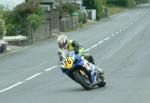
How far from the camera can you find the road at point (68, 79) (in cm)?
1595

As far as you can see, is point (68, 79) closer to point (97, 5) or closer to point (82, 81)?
point (82, 81)

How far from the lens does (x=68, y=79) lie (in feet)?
68.5

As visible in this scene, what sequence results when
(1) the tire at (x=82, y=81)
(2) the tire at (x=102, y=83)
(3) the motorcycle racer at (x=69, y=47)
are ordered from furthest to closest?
(2) the tire at (x=102, y=83)
(1) the tire at (x=82, y=81)
(3) the motorcycle racer at (x=69, y=47)

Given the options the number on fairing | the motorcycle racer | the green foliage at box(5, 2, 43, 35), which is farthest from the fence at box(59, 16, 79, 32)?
the number on fairing

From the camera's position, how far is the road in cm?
1595

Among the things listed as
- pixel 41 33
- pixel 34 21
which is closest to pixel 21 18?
pixel 34 21

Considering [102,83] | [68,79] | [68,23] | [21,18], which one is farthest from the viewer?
[68,23]

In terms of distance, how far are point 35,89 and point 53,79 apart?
2.71 metres

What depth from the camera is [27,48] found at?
3828 centimetres

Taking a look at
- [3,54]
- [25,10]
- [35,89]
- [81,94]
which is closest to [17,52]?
[3,54]

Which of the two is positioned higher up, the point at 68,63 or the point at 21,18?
the point at 68,63

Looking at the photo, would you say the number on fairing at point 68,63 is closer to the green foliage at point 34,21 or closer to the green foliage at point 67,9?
the green foliage at point 34,21

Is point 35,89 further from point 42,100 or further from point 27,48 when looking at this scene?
point 27,48

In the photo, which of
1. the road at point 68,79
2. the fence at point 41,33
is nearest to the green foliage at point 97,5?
the fence at point 41,33
